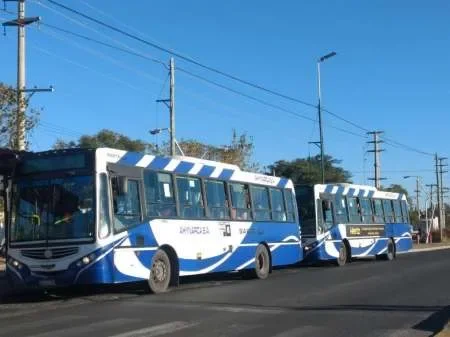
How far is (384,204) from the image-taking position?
3191 centimetres

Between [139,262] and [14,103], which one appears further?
[14,103]

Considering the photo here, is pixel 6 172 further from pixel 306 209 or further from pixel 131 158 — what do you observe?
pixel 306 209

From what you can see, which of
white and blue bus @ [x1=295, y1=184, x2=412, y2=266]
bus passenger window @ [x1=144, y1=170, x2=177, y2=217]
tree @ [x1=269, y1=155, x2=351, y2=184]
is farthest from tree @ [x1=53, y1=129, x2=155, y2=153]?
bus passenger window @ [x1=144, y1=170, x2=177, y2=217]

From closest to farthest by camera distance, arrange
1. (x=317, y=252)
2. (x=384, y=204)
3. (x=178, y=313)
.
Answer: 1. (x=178, y=313)
2. (x=317, y=252)
3. (x=384, y=204)

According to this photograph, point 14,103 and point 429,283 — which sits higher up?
point 14,103

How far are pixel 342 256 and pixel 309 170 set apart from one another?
160ft

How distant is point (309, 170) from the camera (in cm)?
7581

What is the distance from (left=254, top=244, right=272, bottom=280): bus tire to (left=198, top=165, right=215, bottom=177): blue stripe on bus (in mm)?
3124

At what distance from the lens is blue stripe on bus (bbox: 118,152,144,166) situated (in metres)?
15.1

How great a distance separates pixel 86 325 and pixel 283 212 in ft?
40.3

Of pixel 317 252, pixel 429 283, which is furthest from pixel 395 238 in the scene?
pixel 429 283

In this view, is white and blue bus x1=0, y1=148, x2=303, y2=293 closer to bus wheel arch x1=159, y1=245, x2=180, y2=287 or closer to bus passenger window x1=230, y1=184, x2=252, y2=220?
bus wheel arch x1=159, y1=245, x2=180, y2=287

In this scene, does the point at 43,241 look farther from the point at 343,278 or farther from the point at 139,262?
the point at 343,278

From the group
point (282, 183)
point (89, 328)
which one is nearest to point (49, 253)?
point (89, 328)
